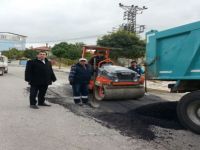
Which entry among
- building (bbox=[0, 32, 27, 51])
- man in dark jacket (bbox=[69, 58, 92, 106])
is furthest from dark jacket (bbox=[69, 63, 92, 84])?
building (bbox=[0, 32, 27, 51])

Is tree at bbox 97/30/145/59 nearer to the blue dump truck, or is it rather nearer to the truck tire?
the blue dump truck

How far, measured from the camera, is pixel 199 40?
7152mm

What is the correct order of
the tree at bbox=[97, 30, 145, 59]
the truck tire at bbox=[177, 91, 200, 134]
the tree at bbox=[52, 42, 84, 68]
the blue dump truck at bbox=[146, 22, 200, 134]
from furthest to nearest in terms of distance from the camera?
the tree at bbox=[52, 42, 84, 68]
the tree at bbox=[97, 30, 145, 59]
the blue dump truck at bbox=[146, 22, 200, 134]
the truck tire at bbox=[177, 91, 200, 134]

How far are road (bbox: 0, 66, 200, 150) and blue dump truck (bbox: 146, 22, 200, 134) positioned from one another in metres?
0.43

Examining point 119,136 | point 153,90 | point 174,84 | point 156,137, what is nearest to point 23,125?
point 119,136

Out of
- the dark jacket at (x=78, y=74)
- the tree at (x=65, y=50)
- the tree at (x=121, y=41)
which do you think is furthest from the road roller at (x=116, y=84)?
the tree at (x=65, y=50)

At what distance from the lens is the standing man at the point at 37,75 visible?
10.1 meters

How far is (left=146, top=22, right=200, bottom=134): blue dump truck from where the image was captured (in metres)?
7.20

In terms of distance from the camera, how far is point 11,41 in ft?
449

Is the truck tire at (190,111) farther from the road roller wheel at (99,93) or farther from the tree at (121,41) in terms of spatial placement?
the tree at (121,41)

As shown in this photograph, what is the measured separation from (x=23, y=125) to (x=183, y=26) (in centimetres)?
383

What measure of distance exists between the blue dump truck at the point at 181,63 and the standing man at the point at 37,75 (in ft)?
9.94

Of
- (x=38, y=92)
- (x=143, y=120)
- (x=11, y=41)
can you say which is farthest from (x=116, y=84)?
(x=11, y=41)

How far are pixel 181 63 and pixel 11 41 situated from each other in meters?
134
